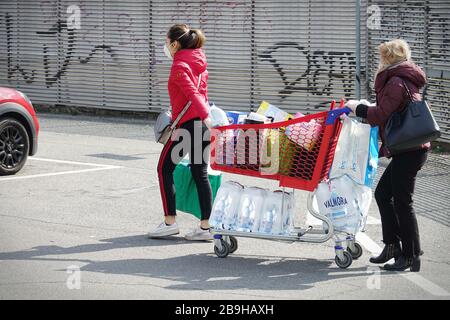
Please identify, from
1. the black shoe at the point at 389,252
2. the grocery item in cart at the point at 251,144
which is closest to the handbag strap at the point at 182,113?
the grocery item in cart at the point at 251,144

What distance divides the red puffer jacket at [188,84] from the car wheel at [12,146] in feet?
12.4

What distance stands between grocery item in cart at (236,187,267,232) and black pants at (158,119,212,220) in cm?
76

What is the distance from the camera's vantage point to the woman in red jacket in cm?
865

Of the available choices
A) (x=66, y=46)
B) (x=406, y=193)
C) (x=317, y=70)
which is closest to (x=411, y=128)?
(x=406, y=193)

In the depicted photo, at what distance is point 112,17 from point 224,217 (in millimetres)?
11302

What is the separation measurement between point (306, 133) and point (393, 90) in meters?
0.77

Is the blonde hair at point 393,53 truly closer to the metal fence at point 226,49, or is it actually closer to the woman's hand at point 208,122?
the woman's hand at point 208,122

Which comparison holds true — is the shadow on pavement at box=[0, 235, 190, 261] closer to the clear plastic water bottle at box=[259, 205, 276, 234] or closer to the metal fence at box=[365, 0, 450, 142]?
the clear plastic water bottle at box=[259, 205, 276, 234]

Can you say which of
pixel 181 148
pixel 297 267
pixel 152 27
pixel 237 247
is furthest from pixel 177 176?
pixel 152 27

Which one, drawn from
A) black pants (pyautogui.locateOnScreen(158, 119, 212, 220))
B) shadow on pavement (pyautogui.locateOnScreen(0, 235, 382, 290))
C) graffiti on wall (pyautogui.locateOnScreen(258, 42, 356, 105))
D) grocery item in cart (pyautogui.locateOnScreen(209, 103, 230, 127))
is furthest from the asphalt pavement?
graffiti on wall (pyautogui.locateOnScreen(258, 42, 356, 105))

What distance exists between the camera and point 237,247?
8.38 metres

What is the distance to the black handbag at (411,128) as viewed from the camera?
734 centimetres

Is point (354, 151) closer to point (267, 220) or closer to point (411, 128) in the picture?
point (411, 128)

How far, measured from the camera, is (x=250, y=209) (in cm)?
802
